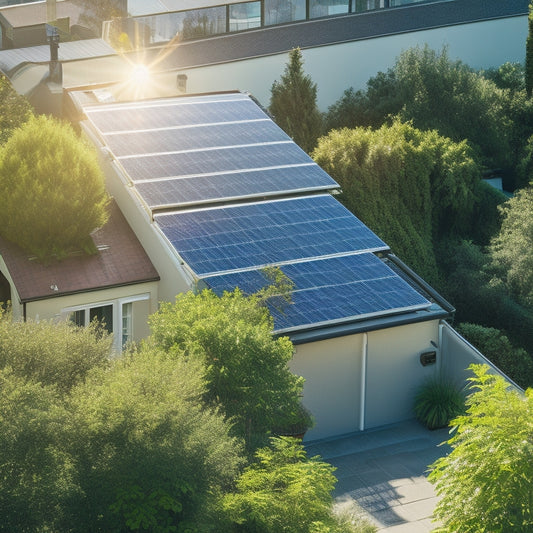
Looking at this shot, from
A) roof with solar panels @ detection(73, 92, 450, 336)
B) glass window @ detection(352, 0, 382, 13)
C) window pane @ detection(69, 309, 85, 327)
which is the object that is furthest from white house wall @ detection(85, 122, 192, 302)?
glass window @ detection(352, 0, 382, 13)

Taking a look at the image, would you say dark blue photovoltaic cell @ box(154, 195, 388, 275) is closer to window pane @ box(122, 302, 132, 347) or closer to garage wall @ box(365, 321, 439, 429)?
window pane @ box(122, 302, 132, 347)

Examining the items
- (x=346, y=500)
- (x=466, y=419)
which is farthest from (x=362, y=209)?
(x=466, y=419)

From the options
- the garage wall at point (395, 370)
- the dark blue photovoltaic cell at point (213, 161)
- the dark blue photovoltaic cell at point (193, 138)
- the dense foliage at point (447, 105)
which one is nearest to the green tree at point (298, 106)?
the dense foliage at point (447, 105)

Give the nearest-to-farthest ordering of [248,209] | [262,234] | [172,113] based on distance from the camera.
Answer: [262,234] → [248,209] → [172,113]

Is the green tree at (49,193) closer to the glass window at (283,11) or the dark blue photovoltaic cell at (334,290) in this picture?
the dark blue photovoltaic cell at (334,290)

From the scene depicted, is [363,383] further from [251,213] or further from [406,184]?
[406,184]

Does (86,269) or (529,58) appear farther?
(529,58)

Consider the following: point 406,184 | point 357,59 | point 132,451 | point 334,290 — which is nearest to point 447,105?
point 357,59
